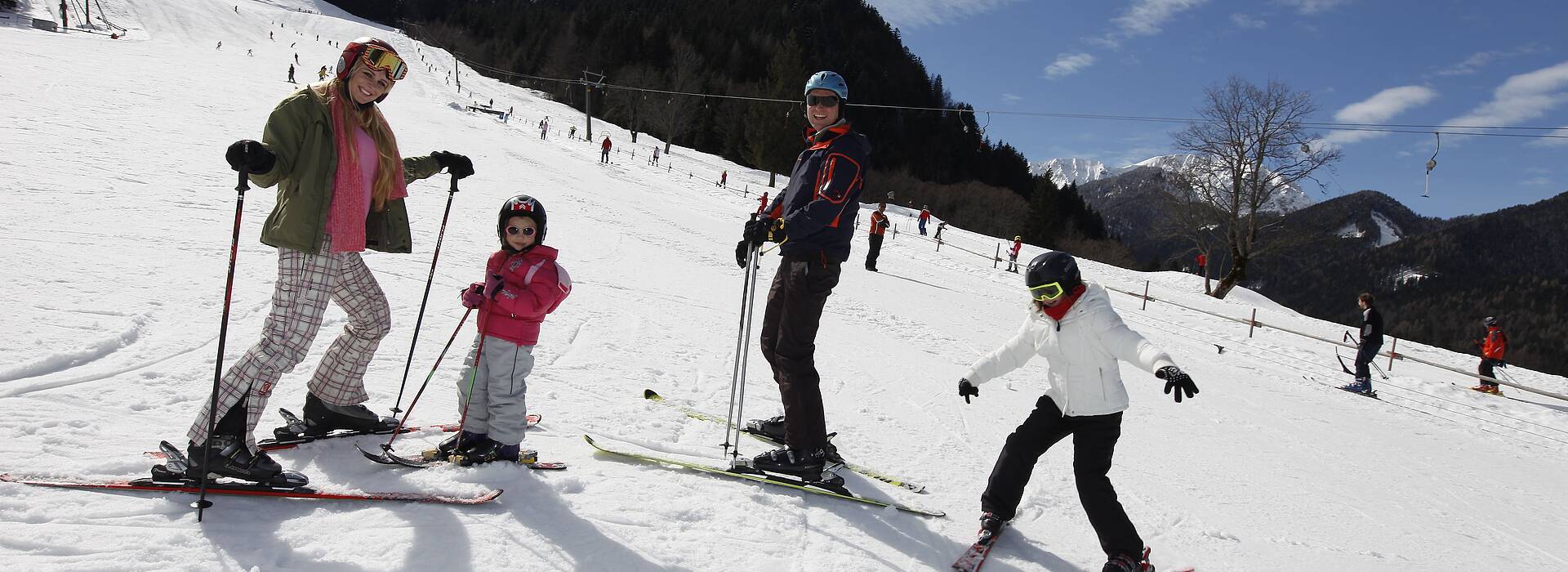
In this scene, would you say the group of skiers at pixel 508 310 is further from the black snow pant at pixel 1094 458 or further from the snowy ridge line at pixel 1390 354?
the snowy ridge line at pixel 1390 354

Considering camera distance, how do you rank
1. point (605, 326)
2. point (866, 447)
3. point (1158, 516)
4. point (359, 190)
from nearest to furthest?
point (359, 190) < point (1158, 516) < point (866, 447) < point (605, 326)

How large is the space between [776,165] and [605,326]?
167 ft

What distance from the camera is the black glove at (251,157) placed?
2.55 metres

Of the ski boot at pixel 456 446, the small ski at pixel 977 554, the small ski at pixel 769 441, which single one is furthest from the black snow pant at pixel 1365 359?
the ski boot at pixel 456 446

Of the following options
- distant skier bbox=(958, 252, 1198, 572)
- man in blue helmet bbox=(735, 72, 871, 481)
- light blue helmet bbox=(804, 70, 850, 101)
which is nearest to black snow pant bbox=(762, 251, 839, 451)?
man in blue helmet bbox=(735, 72, 871, 481)

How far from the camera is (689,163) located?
52781mm

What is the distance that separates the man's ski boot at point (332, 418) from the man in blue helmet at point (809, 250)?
6.58 ft

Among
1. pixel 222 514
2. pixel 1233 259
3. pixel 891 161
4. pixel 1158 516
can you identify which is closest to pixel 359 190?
pixel 222 514

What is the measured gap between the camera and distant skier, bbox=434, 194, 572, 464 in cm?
324

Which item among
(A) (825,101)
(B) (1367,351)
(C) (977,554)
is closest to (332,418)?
(A) (825,101)

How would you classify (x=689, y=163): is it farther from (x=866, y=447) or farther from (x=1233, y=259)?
(x=866, y=447)

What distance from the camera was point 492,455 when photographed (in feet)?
11.1

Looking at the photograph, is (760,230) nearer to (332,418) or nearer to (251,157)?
(251,157)

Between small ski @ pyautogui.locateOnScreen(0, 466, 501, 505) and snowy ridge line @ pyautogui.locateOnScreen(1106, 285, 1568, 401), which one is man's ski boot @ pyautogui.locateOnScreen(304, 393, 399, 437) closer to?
small ski @ pyautogui.locateOnScreen(0, 466, 501, 505)
